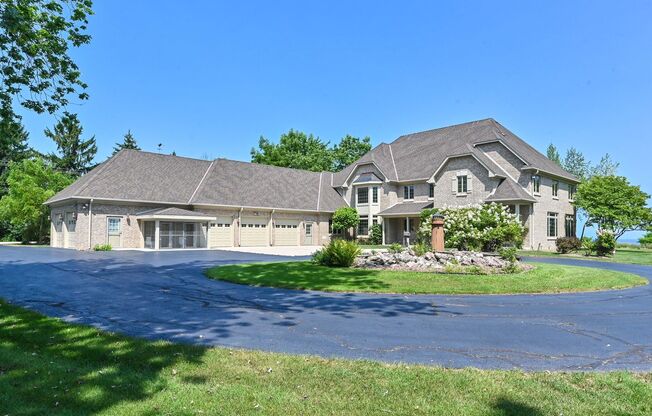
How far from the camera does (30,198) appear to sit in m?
39.7

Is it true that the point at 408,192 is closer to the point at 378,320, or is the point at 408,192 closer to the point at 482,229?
the point at 482,229

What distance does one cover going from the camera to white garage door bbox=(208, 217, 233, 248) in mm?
33438

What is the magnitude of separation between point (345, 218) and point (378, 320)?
30464mm

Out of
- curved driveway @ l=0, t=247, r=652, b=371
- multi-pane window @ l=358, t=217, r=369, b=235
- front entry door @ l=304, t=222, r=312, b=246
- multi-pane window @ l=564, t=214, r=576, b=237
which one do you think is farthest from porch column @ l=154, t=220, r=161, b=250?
multi-pane window @ l=564, t=214, r=576, b=237

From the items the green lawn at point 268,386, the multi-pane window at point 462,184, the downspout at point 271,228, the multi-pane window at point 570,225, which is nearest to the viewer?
the green lawn at point 268,386

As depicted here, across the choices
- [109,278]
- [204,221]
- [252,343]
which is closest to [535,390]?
[252,343]

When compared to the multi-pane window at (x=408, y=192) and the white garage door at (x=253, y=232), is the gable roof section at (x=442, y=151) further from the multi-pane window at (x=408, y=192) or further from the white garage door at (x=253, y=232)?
the white garage door at (x=253, y=232)

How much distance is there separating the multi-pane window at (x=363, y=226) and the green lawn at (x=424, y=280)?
24.1 meters

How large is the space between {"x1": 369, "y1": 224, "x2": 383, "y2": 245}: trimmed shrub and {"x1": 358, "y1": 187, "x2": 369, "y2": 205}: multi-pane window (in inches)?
109

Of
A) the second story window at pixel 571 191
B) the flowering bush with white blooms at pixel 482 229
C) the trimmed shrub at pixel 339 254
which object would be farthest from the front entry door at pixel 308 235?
the second story window at pixel 571 191

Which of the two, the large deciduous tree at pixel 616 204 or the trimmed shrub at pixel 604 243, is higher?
the large deciduous tree at pixel 616 204

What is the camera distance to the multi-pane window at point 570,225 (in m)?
35.0

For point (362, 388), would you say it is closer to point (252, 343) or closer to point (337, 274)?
point (252, 343)

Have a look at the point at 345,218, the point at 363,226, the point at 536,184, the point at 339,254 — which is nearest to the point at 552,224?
the point at 536,184
